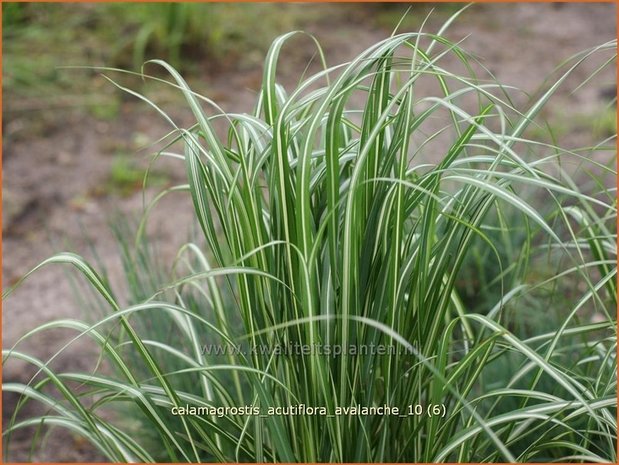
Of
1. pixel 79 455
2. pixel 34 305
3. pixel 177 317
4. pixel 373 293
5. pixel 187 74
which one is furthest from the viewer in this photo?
pixel 187 74

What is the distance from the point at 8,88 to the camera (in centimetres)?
347

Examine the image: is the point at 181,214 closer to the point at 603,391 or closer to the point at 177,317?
the point at 177,317

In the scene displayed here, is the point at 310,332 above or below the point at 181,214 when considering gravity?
above

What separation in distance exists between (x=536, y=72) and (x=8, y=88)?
253cm

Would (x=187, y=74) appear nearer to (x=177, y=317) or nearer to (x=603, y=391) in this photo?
(x=177, y=317)

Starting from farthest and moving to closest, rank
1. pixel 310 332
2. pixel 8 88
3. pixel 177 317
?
pixel 8 88
pixel 177 317
pixel 310 332

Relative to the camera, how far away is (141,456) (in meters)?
1.34

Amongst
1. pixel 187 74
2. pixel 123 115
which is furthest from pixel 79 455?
pixel 187 74

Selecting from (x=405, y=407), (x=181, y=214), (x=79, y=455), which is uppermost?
(x=405, y=407)

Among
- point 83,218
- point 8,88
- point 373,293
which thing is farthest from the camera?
point 8,88

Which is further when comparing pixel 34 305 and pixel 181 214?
pixel 181 214

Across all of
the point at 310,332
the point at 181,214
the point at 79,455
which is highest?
the point at 310,332

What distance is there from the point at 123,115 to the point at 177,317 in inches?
83.4

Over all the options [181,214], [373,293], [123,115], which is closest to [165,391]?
[373,293]
